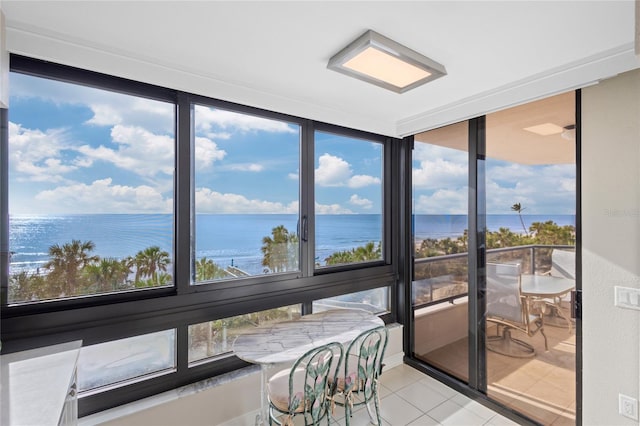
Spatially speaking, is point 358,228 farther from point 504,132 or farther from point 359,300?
point 504,132

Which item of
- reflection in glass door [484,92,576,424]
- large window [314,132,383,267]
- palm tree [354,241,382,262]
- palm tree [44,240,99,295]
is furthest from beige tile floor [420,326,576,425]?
palm tree [44,240,99,295]

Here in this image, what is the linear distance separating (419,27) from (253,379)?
245 centimetres

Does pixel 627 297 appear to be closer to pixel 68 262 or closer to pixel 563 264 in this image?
pixel 563 264

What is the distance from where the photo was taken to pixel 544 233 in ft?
7.17

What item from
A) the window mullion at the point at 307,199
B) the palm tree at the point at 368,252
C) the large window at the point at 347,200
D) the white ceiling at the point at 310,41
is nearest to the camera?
the white ceiling at the point at 310,41

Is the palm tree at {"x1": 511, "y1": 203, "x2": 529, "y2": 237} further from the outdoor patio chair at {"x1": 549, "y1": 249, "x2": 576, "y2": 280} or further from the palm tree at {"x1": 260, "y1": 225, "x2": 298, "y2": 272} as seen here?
the palm tree at {"x1": 260, "y1": 225, "x2": 298, "y2": 272}

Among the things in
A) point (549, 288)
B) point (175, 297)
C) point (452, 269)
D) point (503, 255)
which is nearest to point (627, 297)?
point (549, 288)

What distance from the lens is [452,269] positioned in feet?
9.19

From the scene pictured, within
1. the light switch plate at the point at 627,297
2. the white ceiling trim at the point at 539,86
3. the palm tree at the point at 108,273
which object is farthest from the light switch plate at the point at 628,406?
the palm tree at the point at 108,273

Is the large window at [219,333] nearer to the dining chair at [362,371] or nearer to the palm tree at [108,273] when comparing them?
the palm tree at [108,273]

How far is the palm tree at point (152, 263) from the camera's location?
1.98 meters

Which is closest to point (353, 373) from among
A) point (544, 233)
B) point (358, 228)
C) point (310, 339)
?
point (310, 339)

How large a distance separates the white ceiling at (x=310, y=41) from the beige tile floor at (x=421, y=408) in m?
2.36

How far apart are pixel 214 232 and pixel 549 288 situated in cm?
247
